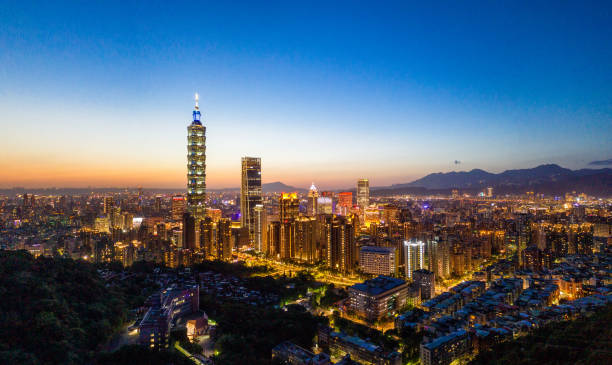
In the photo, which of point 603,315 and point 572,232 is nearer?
point 603,315

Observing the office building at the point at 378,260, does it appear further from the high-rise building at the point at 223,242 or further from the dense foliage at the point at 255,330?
the high-rise building at the point at 223,242

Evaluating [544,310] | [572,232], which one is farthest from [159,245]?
[572,232]

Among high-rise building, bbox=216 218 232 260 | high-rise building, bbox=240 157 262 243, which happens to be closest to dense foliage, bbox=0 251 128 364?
high-rise building, bbox=216 218 232 260

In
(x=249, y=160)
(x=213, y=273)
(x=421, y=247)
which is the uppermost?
(x=249, y=160)

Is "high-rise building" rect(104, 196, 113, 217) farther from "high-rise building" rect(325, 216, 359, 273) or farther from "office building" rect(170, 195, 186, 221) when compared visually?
"high-rise building" rect(325, 216, 359, 273)


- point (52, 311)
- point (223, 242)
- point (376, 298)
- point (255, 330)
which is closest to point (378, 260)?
point (376, 298)

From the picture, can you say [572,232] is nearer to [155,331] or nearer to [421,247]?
[421,247]
